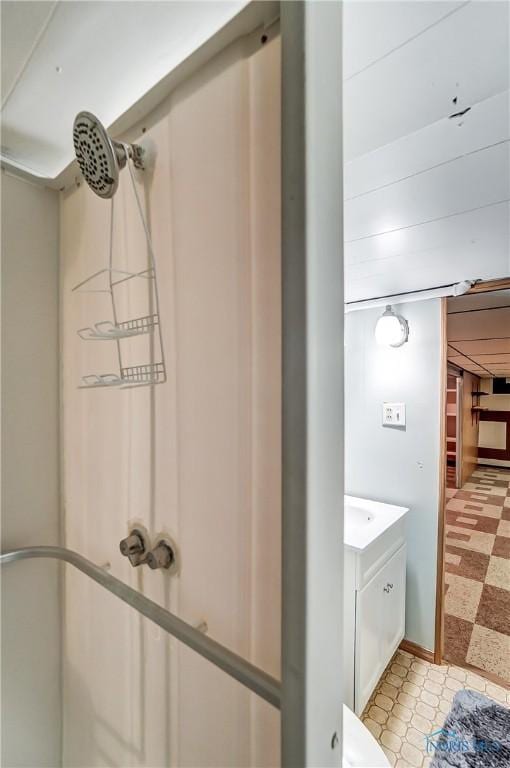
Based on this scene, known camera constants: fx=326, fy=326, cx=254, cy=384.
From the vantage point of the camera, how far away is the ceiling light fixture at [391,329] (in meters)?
1.79

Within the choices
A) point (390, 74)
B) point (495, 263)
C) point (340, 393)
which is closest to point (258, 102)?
point (390, 74)

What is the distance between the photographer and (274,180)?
46cm

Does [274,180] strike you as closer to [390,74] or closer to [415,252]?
[390,74]

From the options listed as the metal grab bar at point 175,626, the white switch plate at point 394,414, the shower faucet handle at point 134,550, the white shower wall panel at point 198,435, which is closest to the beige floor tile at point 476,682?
the white switch plate at point 394,414

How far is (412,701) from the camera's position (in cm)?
150

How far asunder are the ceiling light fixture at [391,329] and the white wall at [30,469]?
61.3 inches

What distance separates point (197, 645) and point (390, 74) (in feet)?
3.33

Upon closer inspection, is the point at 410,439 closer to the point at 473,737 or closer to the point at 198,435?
the point at 473,737

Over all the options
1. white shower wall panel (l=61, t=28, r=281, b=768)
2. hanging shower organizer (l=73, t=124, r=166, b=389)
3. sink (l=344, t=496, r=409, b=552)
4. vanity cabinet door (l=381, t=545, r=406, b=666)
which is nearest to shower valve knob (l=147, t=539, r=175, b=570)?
white shower wall panel (l=61, t=28, r=281, b=768)

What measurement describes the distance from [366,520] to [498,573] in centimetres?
163

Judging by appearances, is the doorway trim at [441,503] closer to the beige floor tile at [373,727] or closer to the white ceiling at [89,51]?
the beige floor tile at [373,727]

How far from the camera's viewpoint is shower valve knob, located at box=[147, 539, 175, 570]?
1.99ft

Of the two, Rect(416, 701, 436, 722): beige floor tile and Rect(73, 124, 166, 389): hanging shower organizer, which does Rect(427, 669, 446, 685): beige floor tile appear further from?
Rect(73, 124, 166, 389): hanging shower organizer

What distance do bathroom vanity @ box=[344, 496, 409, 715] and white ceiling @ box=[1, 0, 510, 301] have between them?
127cm
